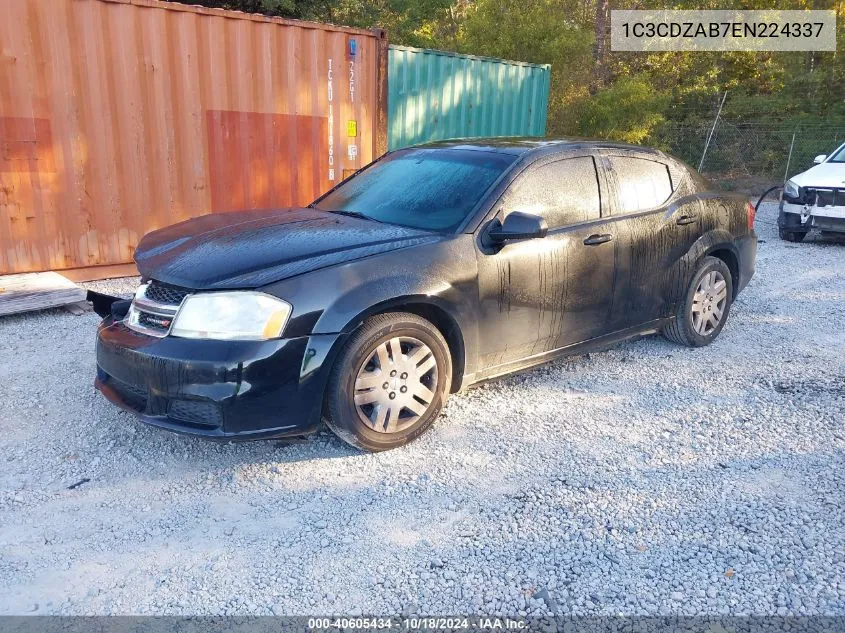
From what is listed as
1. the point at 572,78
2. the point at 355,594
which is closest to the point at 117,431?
the point at 355,594

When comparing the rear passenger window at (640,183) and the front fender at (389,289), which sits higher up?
the rear passenger window at (640,183)

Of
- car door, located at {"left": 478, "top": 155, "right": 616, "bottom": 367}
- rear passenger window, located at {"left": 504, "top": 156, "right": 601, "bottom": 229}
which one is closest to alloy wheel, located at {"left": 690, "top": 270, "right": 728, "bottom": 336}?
car door, located at {"left": 478, "top": 155, "right": 616, "bottom": 367}

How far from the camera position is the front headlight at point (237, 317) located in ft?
10.2

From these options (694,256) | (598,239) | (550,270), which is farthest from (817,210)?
(550,270)

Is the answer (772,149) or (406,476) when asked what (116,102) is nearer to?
(406,476)

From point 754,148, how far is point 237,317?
18.5 metres

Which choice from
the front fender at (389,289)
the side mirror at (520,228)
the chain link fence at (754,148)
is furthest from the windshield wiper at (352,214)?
the chain link fence at (754,148)

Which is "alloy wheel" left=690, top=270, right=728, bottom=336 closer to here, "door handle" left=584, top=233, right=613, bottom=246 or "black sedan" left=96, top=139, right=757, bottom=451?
"black sedan" left=96, top=139, right=757, bottom=451

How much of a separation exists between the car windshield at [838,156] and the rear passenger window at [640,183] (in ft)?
23.3

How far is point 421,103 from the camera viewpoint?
9.59 m

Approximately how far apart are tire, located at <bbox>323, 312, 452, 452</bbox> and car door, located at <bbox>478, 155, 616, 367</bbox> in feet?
1.26

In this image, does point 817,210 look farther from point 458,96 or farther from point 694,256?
point 694,256

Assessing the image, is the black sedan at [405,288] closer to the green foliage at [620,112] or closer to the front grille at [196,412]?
the front grille at [196,412]

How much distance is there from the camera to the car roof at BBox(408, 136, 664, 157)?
4.26 metres
